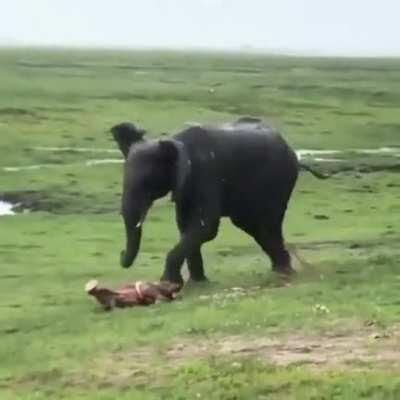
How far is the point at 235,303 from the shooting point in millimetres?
15734

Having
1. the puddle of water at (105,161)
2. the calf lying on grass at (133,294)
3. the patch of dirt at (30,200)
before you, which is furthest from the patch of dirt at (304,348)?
the puddle of water at (105,161)

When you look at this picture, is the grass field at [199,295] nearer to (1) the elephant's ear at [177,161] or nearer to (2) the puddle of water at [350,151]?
(2) the puddle of water at [350,151]

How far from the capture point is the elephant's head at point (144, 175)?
56.3 ft

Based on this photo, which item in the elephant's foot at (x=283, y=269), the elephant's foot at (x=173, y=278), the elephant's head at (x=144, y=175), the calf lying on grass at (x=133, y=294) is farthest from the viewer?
the elephant's foot at (x=283, y=269)

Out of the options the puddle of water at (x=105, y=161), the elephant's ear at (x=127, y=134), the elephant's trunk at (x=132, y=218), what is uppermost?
the elephant's ear at (x=127, y=134)

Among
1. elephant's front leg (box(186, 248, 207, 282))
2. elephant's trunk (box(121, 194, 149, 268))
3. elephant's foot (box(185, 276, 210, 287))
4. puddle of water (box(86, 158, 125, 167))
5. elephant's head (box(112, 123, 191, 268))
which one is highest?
elephant's head (box(112, 123, 191, 268))

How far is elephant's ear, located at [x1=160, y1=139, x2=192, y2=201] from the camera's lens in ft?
56.9

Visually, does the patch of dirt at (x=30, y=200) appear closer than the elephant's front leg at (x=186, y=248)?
No

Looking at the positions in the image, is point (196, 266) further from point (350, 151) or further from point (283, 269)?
point (350, 151)

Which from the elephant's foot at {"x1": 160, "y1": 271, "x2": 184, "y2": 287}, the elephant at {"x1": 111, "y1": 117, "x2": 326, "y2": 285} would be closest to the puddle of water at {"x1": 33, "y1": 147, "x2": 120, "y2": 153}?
the elephant at {"x1": 111, "y1": 117, "x2": 326, "y2": 285}

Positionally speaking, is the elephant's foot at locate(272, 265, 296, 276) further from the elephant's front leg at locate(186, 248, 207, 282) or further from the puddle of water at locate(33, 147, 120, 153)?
the puddle of water at locate(33, 147, 120, 153)

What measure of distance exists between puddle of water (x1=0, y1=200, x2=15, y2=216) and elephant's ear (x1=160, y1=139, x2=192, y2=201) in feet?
45.2

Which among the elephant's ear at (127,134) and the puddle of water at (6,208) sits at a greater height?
the elephant's ear at (127,134)

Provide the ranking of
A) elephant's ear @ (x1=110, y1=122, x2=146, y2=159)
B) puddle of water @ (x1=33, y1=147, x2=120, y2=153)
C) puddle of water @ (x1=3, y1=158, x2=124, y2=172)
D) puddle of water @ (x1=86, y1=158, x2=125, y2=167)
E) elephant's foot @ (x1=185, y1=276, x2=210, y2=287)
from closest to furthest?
elephant's ear @ (x1=110, y1=122, x2=146, y2=159)
elephant's foot @ (x1=185, y1=276, x2=210, y2=287)
puddle of water @ (x1=3, y1=158, x2=124, y2=172)
puddle of water @ (x1=86, y1=158, x2=125, y2=167)
puddle of water @ (x1=33, y1=147, x2=120, y2=153)
